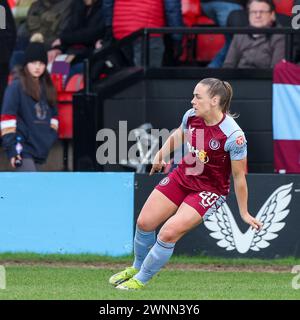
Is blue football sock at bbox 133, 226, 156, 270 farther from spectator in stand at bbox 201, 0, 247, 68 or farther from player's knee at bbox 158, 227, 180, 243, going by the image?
spectator in stand at bbox 201, 0, 247, 68

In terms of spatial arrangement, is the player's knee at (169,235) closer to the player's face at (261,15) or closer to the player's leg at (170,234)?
the player's leg at (170,234)

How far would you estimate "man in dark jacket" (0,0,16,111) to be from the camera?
14.0 metres

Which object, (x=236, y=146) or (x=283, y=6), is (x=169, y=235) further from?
(x=283, y=6)

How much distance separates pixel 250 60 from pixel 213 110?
424 cm

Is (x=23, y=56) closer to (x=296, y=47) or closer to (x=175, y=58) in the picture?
(x=175, y=58)

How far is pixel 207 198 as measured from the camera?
922cm

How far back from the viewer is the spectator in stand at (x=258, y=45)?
13047 mm

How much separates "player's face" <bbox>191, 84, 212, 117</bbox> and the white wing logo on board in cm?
298

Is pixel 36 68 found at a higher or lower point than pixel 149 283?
higher

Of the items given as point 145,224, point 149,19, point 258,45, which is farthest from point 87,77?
point 145,224

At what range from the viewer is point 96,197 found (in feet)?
39.6

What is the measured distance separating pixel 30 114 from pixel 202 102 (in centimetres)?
459

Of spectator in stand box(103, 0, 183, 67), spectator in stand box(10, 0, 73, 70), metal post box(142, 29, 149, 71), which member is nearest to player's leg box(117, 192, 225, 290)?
metal post box(142, 29, 149, 71)

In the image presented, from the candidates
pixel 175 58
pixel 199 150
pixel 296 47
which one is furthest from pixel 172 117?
pixel 199 150
